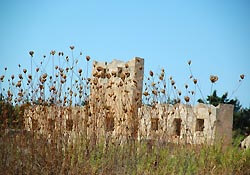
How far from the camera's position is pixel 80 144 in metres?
4.70

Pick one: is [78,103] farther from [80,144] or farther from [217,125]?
[217,125]

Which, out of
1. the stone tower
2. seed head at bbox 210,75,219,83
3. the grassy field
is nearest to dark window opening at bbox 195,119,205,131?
the stone tower

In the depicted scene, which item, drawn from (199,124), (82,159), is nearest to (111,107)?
(82,159)

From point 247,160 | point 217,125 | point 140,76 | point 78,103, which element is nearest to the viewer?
point 78,103

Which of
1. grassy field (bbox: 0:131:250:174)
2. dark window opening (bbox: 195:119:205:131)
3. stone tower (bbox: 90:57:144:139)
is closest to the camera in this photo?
grassy field (bbox: 0:131:250:174)

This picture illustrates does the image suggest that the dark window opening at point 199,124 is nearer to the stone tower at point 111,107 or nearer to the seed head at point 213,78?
the stone tower at point 111,107

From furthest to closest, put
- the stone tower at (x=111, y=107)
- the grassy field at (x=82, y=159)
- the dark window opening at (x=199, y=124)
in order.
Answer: the dark window opening at (x=199, y=124), the stone tower at (x=111, y=107), the grassy field at (x=82, y=159)

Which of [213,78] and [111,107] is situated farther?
[111,107]

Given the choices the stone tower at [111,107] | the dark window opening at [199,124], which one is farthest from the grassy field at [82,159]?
the dark window opening at [199,124]

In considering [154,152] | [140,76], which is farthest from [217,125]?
[154,152]

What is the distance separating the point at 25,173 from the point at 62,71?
4.22ft

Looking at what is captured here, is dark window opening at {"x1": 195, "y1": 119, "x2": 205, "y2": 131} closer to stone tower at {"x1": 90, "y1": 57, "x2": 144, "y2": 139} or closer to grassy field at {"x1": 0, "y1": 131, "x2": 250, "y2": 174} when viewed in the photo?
stone tower at {"x1": 90, "y1": 57, "x2": 144, "y2": 139}

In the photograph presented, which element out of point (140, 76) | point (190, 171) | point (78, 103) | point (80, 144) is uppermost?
point (140, 76)

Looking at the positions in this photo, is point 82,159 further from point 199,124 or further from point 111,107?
point 199,124
